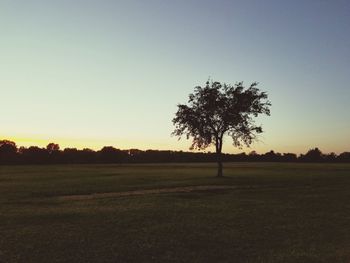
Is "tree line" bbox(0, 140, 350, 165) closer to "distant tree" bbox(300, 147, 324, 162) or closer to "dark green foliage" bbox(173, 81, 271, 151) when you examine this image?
"distant tree" bbox(300, 147, 324, 162)

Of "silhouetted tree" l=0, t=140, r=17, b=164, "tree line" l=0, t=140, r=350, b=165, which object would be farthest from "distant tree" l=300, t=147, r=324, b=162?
"silhouetted tree" l=0, t=140, r=17, b=164

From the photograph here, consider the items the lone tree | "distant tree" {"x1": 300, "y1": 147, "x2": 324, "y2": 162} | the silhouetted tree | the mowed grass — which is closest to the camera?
the mowed grass

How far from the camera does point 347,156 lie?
179375mm

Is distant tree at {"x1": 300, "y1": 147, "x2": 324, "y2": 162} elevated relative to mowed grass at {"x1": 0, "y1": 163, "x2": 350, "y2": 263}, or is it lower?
elevated

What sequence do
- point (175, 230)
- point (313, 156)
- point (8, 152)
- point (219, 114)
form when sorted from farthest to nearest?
point (313, 156)
point (8, 152)
point (219, 114)
point (175, 230)

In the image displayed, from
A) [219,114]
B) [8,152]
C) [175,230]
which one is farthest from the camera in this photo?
[8,152]

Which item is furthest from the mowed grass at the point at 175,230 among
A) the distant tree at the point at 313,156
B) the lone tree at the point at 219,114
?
the distant tree at the point at 313,156

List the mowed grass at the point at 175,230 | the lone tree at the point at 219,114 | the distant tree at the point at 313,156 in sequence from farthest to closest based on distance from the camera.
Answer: the distant tree at the point at 313,156, the lone tree at the point at 219,114, the mowed grass at the point at 175,230

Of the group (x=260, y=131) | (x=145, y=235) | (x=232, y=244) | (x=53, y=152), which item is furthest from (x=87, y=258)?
(x=53, y=152)

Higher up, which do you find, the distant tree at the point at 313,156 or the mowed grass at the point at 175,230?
the distant tree at the point at 313,156

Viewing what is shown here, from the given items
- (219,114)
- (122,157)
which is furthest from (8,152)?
(219,114)

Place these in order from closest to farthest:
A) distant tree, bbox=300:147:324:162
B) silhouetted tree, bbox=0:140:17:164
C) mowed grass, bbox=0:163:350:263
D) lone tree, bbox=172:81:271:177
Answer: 1. mowed grass, bbox=0:163:350:263
2. lone tree, bbox=172:81:271:177
3. silhouetted tree, bbox=0:140:17:164
4. distant tree, bbox=300:147:324:162

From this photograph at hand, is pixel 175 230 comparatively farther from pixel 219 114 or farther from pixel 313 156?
pixel 313 156

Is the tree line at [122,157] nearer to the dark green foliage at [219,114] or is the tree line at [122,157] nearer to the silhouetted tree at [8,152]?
the silhouetted tree at [8,152]
